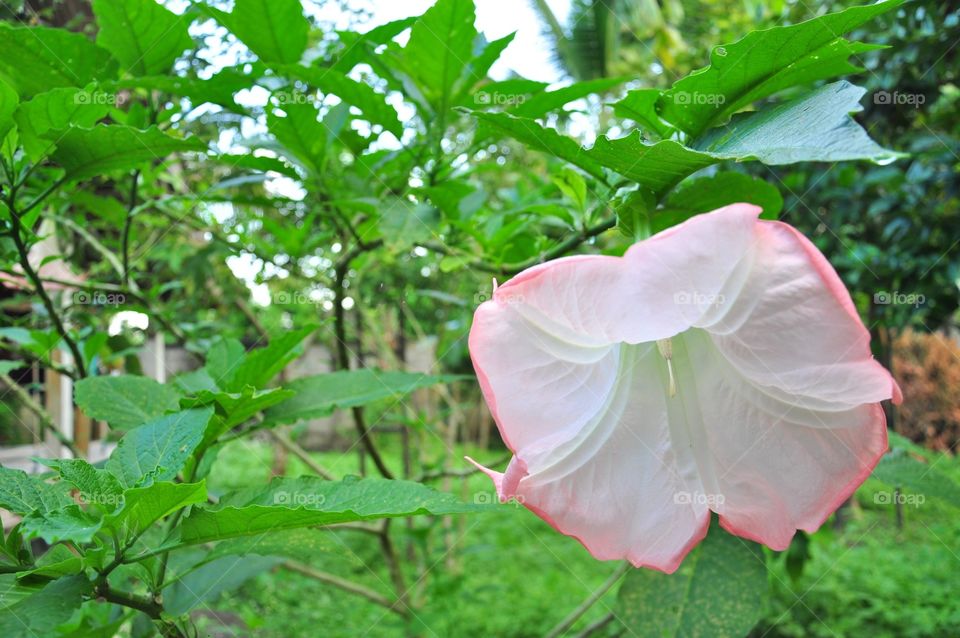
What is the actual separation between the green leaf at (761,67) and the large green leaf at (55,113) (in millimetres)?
506

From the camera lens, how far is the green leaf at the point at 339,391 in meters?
0.84

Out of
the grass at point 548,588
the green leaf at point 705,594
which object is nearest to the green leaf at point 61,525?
the green leaf at point 705,594

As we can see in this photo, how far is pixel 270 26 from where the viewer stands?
83 cm

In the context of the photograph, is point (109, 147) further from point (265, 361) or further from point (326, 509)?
point (326, 509)

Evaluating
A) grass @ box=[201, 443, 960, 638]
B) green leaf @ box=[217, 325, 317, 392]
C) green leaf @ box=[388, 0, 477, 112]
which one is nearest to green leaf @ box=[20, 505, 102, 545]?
green leaf @ box=[217, 325, 317, 392]

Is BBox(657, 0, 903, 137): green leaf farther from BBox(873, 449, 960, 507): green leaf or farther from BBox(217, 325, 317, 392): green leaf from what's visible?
BBox(873, 449, 960, 507): green leaf

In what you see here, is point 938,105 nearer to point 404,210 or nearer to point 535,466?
point 404,210

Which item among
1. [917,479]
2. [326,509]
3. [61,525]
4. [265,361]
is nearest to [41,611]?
[61,525]

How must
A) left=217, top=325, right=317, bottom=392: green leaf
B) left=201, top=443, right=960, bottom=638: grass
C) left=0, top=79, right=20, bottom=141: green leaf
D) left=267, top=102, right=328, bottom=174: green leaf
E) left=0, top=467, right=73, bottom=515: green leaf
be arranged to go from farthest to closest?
left=201, top=443, right=960, bottom=638: grass → left=267, top=102, right=328, bottom=174: green leaf → left=217, top=325, right=317, bottom=392: green leaf → left=0, top=79, right=20, bottom=141: green leaf → left=0, top=467, right=73, bottom=515: green leaf

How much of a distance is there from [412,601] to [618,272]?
81.4 inches

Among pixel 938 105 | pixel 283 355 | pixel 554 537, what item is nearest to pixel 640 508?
pixel 283 355

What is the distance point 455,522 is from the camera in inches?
150

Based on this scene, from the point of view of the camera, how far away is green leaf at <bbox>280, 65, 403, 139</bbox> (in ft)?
2.57

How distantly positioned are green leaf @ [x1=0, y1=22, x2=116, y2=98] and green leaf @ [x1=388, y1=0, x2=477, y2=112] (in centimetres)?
34
